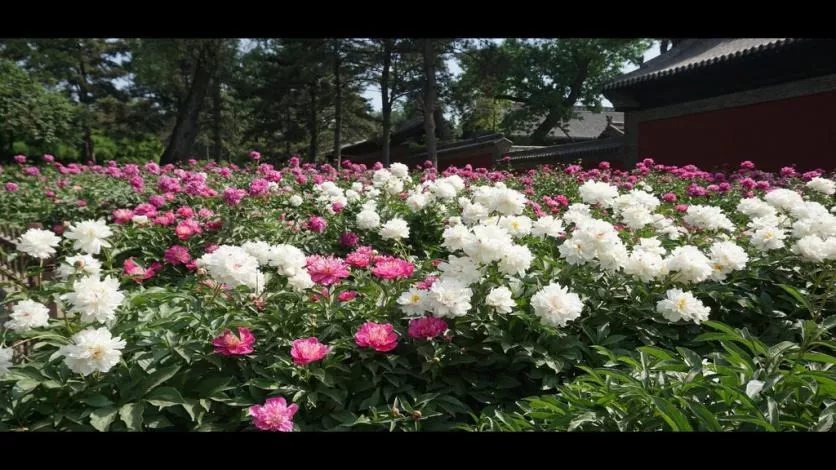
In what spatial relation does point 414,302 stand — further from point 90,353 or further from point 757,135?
point 757,135

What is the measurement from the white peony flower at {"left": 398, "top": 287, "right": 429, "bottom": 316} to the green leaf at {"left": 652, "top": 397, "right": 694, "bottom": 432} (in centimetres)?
69

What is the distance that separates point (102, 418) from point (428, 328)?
2.79ft

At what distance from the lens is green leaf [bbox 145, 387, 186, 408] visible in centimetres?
143

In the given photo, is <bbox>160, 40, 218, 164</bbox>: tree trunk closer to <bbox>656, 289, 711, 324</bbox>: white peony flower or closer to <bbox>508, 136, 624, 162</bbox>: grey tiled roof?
<bbox>508, 136, 624, 162</bbox>: grey tiled roof

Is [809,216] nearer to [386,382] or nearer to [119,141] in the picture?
[386,382]

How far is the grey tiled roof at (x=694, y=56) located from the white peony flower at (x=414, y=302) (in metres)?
9.94

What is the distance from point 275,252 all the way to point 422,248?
2131mm

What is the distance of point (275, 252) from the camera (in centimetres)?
183

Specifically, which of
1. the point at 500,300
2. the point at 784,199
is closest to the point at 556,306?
the point at 500,300

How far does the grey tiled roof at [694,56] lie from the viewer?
9.91 metres

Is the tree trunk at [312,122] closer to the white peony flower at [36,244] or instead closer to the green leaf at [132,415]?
the white peony flower at [36,244]

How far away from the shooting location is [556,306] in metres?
1.64

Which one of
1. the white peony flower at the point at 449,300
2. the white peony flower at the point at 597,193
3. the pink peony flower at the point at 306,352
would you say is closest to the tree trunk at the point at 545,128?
the white peony flower at the point at 597,193
